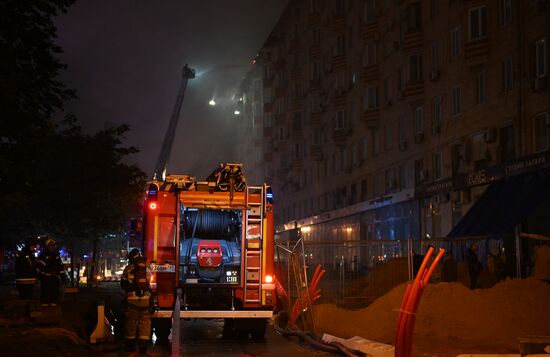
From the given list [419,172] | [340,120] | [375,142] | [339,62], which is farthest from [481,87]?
[339,62]

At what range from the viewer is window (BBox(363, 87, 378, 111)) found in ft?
132

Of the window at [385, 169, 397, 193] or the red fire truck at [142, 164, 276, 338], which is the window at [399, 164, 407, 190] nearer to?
the window at [385, 169, 397, 193]

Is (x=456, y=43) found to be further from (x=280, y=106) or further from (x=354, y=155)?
(x=280, y=106)

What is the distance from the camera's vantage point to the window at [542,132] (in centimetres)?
2327

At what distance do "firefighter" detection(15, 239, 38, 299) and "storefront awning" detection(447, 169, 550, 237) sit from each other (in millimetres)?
13159

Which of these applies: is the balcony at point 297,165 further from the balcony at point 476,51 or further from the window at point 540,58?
the window at point 540,58

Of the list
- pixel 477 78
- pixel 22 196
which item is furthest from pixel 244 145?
pixel 22 196

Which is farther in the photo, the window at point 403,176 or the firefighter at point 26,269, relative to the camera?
the window at point 403,176

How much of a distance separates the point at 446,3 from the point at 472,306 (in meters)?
20.3

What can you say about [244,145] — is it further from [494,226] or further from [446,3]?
[494,226]

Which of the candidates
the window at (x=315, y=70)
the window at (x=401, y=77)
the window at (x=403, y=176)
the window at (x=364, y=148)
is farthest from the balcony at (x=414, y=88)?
the window at (x=315, y=70)

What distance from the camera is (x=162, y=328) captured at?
13789mm

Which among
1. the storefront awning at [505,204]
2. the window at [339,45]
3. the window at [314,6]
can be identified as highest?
the window at [314,6]

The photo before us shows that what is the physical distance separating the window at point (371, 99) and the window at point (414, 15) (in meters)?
6.31
